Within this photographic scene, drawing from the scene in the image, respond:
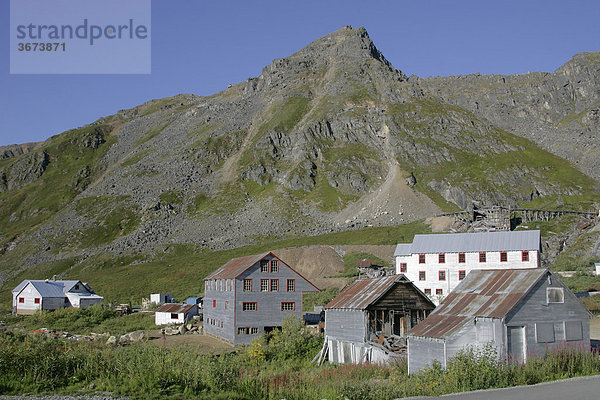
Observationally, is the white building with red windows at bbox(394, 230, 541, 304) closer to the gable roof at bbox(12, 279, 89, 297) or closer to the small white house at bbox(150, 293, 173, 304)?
the small white house at bbox(150, 293, 173, 304)

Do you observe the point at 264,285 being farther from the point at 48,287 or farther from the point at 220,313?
the point at 48,287

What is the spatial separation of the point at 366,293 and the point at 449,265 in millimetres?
24334

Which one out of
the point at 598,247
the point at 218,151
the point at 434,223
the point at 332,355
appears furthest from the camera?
the point at 218,151

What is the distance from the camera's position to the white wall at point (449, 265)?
60750 mm

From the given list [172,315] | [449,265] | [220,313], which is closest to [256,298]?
[220,313]


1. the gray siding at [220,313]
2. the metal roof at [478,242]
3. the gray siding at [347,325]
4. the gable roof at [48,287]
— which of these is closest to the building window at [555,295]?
the gray siding at [347,325]

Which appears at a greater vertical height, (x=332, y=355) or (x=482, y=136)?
(x=482, y=136)

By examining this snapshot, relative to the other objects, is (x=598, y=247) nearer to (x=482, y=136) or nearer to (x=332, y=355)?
(x=332, y=355)

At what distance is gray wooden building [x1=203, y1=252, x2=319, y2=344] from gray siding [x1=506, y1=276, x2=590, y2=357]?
26.9m

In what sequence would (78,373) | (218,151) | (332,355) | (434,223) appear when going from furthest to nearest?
(218,151), (434,223), (332,355), (78,373)

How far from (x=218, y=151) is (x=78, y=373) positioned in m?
172

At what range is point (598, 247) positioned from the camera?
293ft

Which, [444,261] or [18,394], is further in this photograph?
[444,261]

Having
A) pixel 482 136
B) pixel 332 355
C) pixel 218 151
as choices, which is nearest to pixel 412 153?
pixel 482 136
